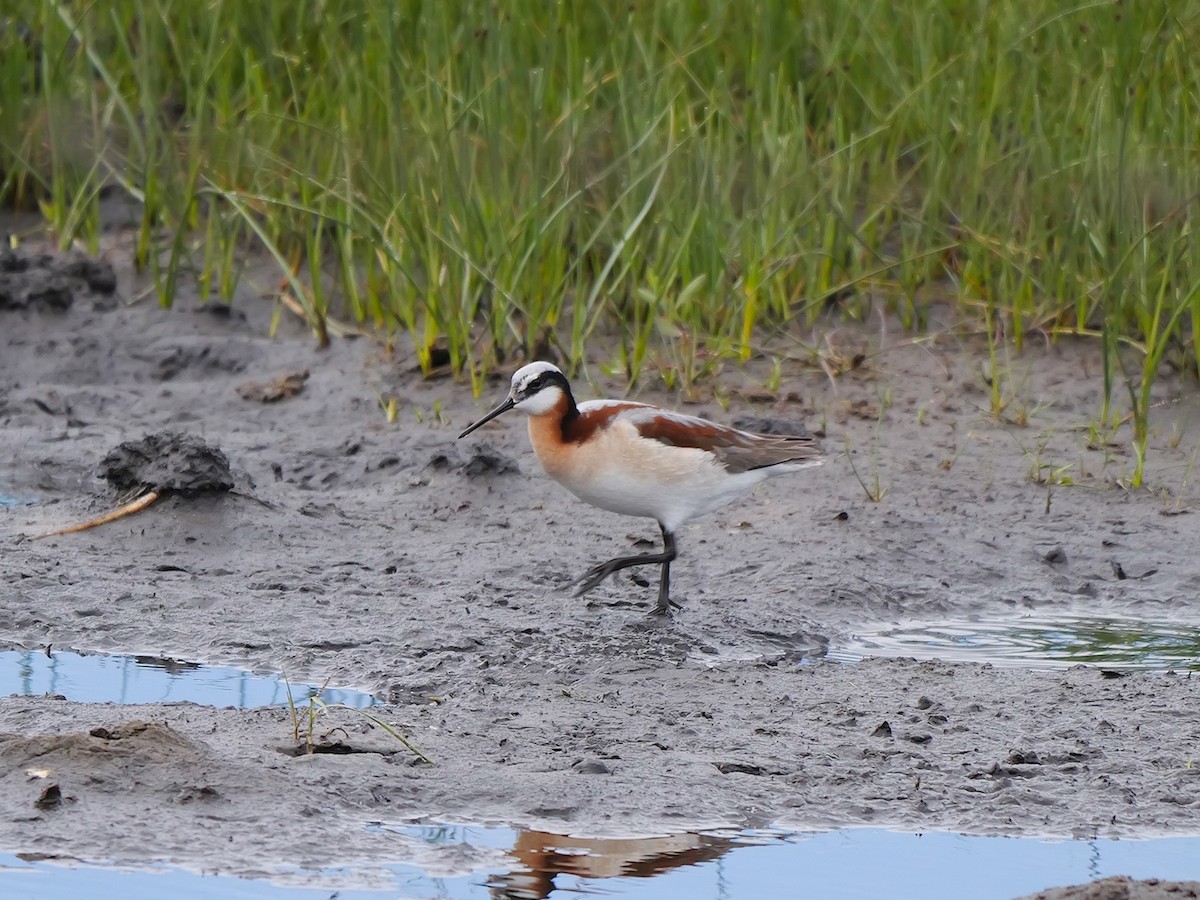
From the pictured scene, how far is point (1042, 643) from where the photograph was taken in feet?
19.7

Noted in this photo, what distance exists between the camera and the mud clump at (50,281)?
364 inches

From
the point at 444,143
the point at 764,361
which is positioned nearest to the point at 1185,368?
the point at 764,361

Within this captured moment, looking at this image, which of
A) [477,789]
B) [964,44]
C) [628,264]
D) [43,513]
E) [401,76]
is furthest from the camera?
[964,44]

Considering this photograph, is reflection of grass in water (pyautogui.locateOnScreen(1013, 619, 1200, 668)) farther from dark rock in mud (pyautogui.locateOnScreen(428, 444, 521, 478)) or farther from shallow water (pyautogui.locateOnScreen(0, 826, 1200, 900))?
dark rock in mud (pyautogui.locateOnScreen(428, 444, 521, 478))

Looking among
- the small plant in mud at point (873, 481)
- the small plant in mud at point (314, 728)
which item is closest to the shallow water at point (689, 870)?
the small plant in mud at point (314, 728)

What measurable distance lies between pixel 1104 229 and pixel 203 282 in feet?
14.6

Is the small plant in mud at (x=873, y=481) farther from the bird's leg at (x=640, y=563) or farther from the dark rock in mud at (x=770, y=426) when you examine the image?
the bird's leg at (x=640, y=563)

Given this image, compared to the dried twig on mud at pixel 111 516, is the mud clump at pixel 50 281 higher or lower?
higher

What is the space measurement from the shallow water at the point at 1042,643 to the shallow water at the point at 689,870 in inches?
58.0

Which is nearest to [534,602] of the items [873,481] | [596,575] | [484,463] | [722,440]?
[596,575]

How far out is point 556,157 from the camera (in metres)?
8.64

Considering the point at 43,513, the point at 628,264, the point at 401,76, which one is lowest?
the point at 43,513

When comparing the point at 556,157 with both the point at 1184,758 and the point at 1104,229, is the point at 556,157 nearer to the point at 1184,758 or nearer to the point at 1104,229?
the point at 1104,229

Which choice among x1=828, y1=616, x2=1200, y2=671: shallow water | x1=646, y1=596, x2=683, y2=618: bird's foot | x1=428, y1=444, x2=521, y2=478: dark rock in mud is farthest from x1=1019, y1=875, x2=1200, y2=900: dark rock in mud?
x1=428, y1=444, x2=521, y2=478: dark rock in mud
